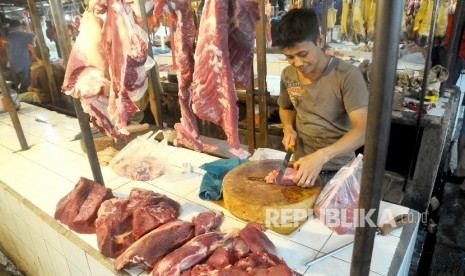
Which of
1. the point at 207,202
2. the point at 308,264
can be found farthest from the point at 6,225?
the point at 308,264

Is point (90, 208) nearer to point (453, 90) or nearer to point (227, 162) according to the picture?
point (227, 162)

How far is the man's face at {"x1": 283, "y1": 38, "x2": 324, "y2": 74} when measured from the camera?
2.50 meters

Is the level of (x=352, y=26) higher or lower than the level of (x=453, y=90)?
higher

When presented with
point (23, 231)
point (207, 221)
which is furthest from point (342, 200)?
point (23, 231)

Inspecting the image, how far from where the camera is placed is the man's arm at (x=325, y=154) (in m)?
2.21

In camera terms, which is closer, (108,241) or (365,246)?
(365,246)

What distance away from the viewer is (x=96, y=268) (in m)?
2.08

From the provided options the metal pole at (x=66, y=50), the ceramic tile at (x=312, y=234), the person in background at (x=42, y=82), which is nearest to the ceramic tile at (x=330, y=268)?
the ceramic tile at (x=312, y=234)

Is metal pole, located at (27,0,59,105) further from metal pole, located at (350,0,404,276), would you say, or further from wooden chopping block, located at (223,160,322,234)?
metal pole, located at (350,0,404,276)

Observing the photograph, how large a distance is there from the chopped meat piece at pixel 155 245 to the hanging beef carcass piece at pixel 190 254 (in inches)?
2.5

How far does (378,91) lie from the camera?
0.96 metres

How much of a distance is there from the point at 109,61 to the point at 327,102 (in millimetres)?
1752

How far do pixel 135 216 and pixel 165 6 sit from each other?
4.56 ft

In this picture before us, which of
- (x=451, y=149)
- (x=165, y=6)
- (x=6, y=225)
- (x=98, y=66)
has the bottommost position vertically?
(x=451, y=149)
